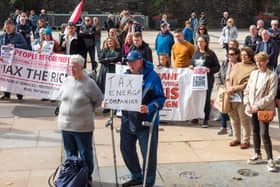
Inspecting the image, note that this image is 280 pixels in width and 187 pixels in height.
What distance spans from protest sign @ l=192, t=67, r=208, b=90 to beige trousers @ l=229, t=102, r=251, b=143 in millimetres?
1183

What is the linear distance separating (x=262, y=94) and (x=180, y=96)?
264 cm

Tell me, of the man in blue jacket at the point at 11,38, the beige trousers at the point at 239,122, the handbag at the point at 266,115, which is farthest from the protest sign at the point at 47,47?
the handbag at the point at 266,115

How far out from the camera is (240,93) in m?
7.53

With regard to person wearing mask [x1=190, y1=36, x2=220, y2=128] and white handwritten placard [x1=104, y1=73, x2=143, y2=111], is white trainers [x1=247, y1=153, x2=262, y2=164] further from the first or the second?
white handwritten placard [x1=104, y1=73, x2=143, y2=111]

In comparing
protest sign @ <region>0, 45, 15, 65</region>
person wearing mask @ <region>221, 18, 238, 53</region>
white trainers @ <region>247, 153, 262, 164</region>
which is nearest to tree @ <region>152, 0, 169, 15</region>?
person wearing mask @ <region>221, 18, 238, 53</region>

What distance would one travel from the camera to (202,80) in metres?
8.77

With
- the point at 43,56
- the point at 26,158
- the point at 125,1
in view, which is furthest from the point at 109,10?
the point at 26,158

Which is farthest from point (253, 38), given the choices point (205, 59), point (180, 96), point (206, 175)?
point (206, 175)

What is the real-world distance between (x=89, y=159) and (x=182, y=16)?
3303 centimetres

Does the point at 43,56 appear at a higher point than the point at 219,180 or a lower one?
higher

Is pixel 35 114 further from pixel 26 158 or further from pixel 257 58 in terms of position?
pixel 257 58

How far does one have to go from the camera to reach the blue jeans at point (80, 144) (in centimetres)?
568

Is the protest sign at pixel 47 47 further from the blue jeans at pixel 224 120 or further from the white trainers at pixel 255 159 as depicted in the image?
the white trainers at pixel 255 159

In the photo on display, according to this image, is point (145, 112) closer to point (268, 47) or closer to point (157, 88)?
point (157, 88)
